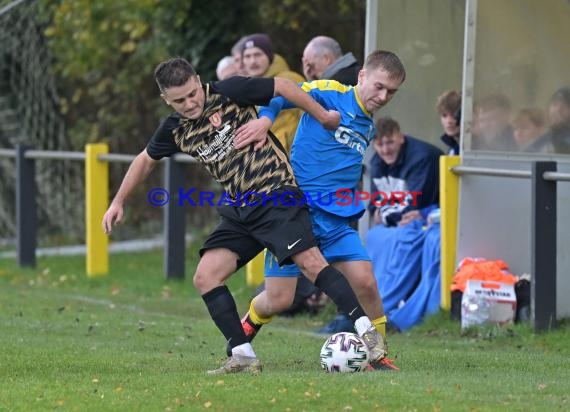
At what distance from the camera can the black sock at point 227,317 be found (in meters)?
7.32

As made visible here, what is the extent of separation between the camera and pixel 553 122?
10.2 m

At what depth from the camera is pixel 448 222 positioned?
34.4 ft

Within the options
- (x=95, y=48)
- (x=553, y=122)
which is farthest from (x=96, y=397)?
(x=95, y=48)

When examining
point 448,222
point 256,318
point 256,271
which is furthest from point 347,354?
point 256,271

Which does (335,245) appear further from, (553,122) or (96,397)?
(553,122)

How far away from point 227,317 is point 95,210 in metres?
7.61

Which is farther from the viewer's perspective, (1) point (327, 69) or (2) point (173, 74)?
(1) point (327, 69)

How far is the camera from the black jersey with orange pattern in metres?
7.31

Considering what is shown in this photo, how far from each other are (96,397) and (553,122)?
509 cm

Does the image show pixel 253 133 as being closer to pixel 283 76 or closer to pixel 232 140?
pixel 232 140

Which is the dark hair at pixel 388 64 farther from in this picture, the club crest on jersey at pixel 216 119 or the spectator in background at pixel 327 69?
the spectator in background at pixel 327 69

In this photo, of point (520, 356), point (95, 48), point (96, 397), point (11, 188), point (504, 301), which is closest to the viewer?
point (96, 397)

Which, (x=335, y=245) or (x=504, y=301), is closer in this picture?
(x=335, y=245)

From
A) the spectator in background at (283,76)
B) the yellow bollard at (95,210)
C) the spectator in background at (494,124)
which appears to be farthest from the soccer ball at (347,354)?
the yellow bollard at (95,210)
